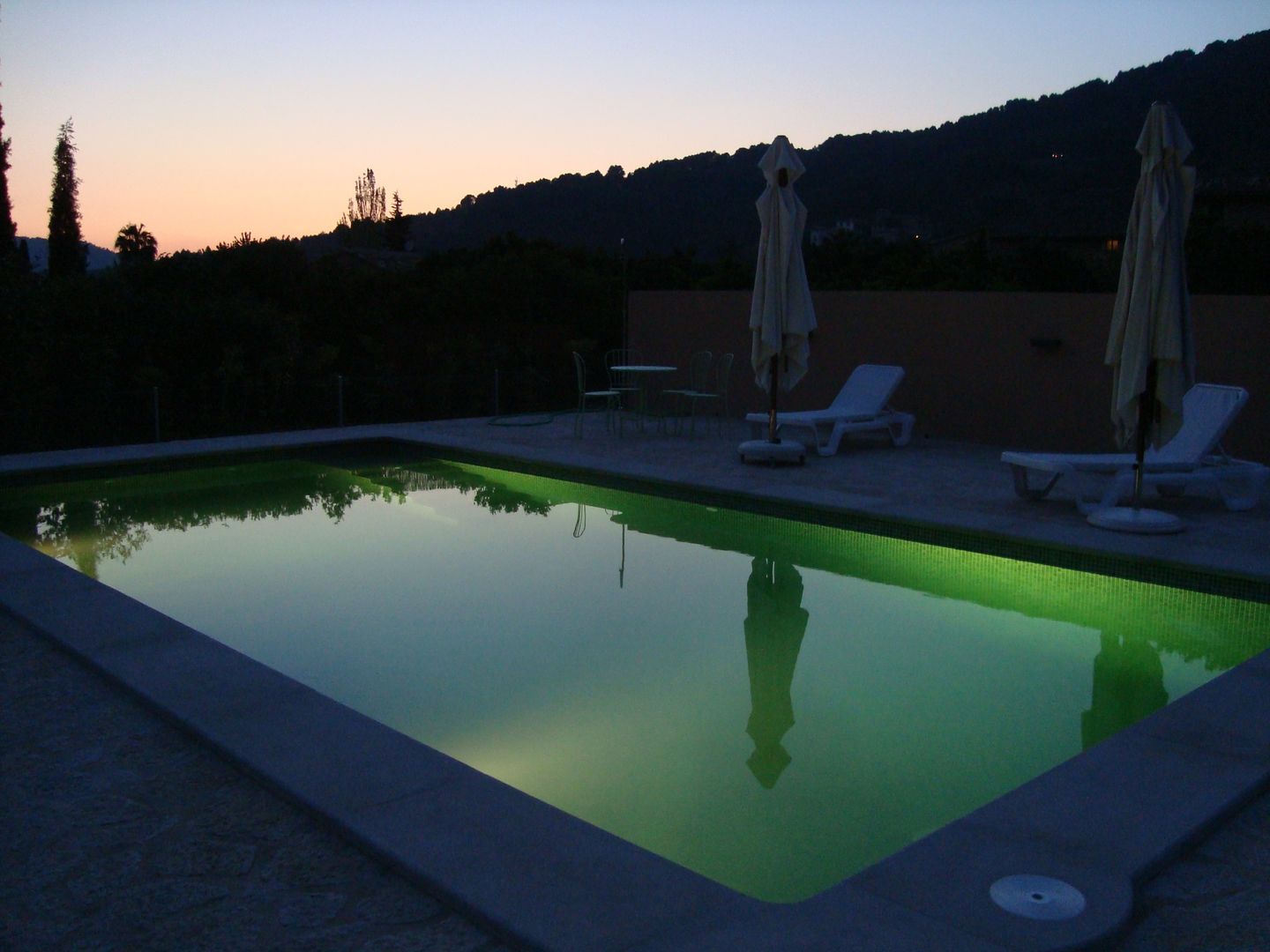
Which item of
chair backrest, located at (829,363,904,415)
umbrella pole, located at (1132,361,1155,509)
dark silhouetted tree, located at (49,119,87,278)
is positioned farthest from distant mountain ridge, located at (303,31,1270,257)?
umbrella pole, located at (1132,361,1155,509)

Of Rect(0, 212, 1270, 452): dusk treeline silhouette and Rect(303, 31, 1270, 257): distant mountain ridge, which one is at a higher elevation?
Rect(303, 31, 1270, 257): distant mountain ridge

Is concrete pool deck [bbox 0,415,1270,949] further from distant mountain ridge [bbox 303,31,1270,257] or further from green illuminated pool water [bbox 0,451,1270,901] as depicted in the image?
distant mountain ridge [bbox 303,31,1270,257]

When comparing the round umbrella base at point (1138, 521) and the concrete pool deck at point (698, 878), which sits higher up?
the round umbrella base at point (1138, 521)

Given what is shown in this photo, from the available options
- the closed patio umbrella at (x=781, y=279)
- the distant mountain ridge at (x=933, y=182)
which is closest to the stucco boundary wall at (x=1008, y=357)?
the closed patio umbrella at (x=781, y=279)

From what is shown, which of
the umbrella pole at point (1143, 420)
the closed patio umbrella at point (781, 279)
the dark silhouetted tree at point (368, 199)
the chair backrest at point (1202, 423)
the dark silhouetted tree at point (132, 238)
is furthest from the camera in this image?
the dark silhouetted tree at point (368, 199)

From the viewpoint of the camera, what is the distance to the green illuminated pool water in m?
3.59

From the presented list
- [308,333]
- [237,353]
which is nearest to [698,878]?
[237,353]

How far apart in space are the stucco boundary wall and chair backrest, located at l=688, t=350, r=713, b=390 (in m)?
0.54

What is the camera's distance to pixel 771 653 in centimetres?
505

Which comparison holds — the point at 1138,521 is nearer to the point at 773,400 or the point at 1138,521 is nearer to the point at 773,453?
the point at 773,453

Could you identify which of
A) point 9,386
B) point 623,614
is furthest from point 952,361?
point 9,386

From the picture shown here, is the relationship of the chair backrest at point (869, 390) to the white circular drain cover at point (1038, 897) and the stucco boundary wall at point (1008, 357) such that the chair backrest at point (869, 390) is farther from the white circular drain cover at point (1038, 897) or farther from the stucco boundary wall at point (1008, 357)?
the white circular drain cover at point (1038, 897)

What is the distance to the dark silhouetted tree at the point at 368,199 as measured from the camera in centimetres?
5066

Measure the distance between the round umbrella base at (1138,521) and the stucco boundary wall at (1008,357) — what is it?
2733 millimetres
